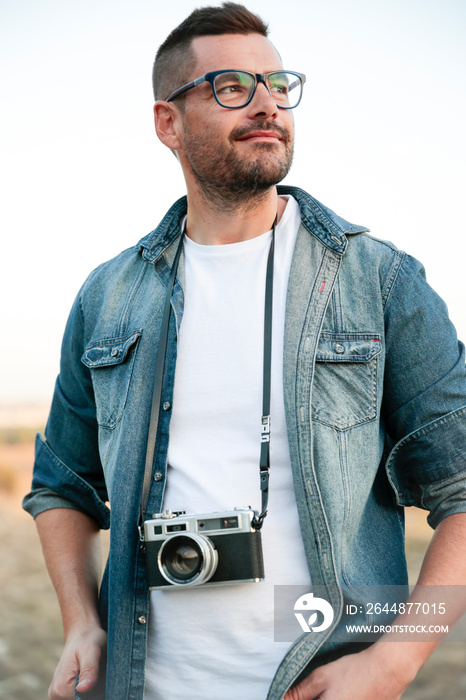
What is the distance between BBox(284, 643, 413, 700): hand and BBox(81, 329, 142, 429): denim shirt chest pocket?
95 centimetres

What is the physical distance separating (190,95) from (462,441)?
1.48m

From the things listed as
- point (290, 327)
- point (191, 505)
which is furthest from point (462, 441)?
point (191, 505)

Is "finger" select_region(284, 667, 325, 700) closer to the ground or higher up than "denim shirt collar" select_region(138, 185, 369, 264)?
closer to the ground

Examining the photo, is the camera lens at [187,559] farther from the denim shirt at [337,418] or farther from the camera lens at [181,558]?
the denim shirt at [337,418]

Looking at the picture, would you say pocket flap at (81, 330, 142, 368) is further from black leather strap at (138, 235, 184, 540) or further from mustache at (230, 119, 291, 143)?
mustache at (230, 119, 291, 143)

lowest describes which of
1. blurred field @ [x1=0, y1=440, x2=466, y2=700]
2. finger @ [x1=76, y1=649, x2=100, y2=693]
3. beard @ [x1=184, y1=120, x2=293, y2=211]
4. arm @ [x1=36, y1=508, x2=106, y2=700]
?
blurred field @ [x1=0, y1=440, x2=466, y2=700]

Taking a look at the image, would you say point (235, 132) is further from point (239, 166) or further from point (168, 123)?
point (168, 123)

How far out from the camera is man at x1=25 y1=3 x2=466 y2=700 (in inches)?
74.2

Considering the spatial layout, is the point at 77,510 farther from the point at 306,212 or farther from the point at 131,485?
the point at 306,212

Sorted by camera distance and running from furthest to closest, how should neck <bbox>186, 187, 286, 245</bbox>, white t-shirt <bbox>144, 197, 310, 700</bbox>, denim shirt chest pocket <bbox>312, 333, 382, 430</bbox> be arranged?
neck <bbox>186, 187, 286, 245</bbox> < denim shirt chest pocket <bbox>312, 333, 382, 430</bbox> < white t-shirt <bbox>144, 197, 310, 700</bbox>

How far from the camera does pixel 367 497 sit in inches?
79.3

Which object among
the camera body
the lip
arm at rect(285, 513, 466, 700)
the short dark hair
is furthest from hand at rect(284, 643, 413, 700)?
the short dark hair

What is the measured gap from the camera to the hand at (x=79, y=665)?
6.77 feet

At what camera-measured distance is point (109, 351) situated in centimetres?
236
